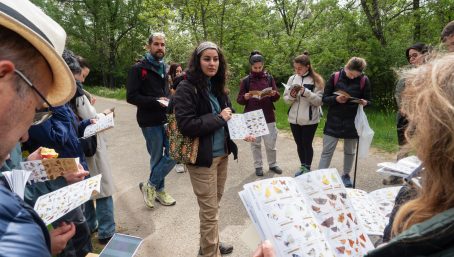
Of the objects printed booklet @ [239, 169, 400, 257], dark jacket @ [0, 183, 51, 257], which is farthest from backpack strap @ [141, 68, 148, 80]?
dark jacket @ [0, 183, 51, 257]

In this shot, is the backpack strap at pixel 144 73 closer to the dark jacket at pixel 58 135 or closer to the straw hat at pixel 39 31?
the dark jacket at pixel 58 135

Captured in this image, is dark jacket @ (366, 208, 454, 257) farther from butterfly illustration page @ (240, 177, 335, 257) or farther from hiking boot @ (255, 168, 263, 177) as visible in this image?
hiking boot @ (255, 168, 263, 177)

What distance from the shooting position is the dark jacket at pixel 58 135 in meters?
2.45

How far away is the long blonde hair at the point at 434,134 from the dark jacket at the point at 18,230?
38.6 inches

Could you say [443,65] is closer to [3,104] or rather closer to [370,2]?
[3,104]

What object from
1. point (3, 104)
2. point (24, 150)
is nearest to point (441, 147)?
point (3, 104)

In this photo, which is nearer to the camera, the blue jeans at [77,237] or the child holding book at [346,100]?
the blue jeans at [77,237]

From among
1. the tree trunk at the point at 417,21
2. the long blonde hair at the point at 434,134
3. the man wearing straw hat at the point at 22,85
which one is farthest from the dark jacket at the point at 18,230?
the tree trunk at the point at 417,21

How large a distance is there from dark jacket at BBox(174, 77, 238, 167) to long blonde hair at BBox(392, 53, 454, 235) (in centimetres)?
185

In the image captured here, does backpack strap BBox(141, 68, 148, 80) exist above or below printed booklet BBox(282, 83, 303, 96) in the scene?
above

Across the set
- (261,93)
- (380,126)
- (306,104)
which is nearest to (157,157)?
(261,93)

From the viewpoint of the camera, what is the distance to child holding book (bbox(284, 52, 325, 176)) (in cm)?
461

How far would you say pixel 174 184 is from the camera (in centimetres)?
488

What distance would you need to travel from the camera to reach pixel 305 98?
466cm
